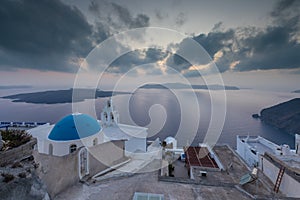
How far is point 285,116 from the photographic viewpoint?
42.8 meters

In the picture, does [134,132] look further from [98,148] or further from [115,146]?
[98,148]

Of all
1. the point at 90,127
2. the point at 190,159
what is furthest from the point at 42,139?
the point at 190,159

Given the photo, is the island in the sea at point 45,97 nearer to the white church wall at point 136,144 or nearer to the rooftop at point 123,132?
the rooftop at point 123,132

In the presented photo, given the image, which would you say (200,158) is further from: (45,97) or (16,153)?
(45,97)

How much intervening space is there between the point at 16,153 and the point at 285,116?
5533cm

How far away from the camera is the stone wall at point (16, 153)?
3.81 metres

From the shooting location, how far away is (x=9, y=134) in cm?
455

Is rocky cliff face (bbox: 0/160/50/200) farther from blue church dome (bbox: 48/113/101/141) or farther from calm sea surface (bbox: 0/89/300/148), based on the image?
calm sea surface (bbox: 0/89/300/148)

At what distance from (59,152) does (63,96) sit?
5092cm

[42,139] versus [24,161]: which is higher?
[24,161]

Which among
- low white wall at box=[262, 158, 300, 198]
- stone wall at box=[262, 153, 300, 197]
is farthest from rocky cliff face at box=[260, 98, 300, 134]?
low white wall at box=[262, 158, 300, 198]

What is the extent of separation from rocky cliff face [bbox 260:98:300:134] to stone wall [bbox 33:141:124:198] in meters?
42.9

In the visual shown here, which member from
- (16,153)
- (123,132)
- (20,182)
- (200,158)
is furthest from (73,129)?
(200,158)

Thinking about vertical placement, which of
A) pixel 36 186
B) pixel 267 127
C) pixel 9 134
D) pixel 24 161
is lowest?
pixel 267 127
